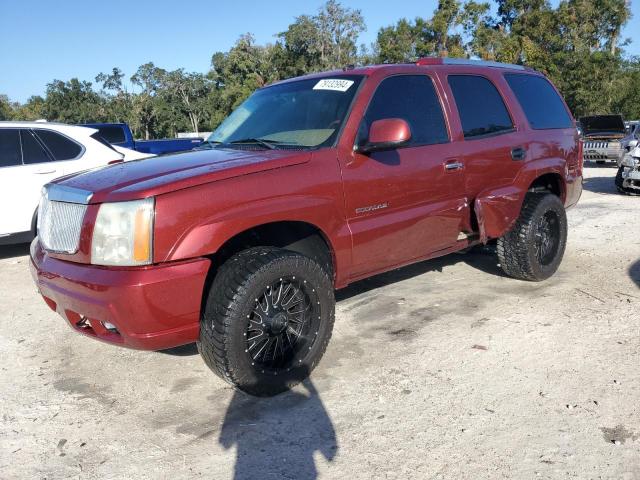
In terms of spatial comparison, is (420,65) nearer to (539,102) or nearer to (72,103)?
(539,102)

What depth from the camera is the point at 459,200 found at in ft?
14.3

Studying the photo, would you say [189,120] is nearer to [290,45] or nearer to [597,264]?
[290,45]

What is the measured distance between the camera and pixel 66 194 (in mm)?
3211

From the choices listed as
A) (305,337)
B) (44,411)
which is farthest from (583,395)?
(44,411)

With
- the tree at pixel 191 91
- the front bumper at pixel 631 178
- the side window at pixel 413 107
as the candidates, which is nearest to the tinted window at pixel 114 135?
the side window at pixel 413 107

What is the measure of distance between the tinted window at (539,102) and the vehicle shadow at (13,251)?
21.3 feet

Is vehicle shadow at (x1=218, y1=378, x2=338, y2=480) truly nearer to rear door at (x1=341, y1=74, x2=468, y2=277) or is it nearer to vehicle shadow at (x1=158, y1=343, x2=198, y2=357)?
vehicle shadow at (x1=158, y1=343, x2=198, y2=357)

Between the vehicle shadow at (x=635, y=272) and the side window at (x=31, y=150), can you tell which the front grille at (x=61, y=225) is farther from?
the vehicle shadow at (x=635, y=272)

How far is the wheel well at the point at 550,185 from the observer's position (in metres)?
5.35

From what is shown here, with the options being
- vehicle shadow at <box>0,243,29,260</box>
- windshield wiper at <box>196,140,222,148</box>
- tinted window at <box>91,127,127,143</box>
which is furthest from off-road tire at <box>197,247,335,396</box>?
tinted window at <box>91,127,127,143</box>

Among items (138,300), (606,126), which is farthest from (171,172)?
(606,126)

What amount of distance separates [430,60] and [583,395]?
2.78m

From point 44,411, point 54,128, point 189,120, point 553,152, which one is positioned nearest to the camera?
point 44,411

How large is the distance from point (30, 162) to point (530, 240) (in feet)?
19.6
